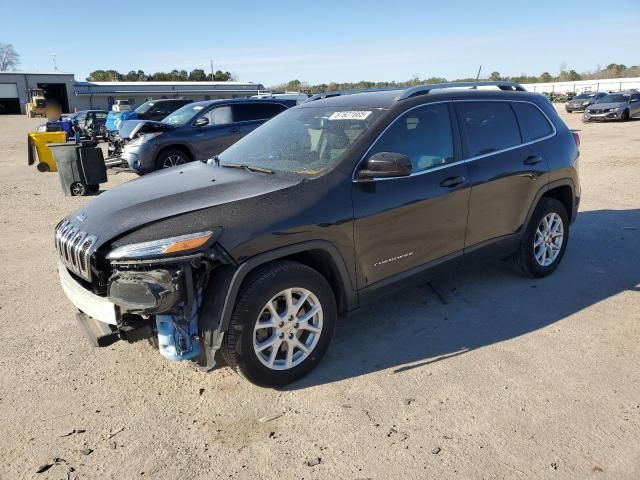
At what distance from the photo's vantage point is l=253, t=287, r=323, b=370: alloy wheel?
10.2ft

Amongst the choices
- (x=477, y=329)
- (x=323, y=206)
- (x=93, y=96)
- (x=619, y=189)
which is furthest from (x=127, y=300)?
(x=93, y=96)

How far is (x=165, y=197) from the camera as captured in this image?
3.28 meters

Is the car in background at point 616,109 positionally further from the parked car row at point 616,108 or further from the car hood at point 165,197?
the car hood at point 165,197

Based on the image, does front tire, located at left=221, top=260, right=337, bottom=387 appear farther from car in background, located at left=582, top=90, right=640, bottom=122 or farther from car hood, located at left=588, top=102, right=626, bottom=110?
car hood, located at left=588, top=102, right=626, bottom=110

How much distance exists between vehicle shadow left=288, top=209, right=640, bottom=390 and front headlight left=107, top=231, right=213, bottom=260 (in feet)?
3.87

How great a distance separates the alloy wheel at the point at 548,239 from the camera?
4.87 m

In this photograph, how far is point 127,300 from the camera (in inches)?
109

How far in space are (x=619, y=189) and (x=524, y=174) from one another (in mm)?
5808

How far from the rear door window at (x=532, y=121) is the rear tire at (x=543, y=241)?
64 cm

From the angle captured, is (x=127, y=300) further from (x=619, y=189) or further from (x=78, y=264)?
(x=619, y=189)

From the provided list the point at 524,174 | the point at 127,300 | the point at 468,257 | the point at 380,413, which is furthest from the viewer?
the point at 524,174

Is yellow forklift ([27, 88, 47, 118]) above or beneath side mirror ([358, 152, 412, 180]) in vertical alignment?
above

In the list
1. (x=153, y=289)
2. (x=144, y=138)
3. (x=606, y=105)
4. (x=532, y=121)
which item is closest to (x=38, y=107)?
(x=144, y=138)

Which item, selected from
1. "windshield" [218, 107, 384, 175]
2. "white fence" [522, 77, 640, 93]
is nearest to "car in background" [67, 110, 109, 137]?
"windshield" [218, 107, 384, 175]
